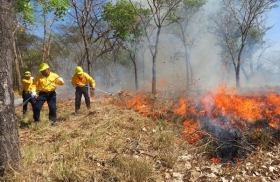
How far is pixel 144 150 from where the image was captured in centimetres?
467

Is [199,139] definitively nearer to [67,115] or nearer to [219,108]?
[219,108]

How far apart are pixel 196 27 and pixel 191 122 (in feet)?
70.5

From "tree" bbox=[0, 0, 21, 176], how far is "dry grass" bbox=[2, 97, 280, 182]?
12.3 inches

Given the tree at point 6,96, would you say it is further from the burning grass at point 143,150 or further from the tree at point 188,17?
the tree at point 188,17

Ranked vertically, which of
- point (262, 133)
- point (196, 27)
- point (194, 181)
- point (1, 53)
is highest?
point (196, 27)

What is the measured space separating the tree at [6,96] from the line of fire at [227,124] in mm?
3746

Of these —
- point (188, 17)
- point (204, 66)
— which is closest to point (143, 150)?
point (188, 17)

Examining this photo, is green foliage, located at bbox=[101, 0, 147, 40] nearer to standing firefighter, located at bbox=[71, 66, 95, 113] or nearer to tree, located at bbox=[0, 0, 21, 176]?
standing firefighter, located at bbox=[71, 66, 95, 113]

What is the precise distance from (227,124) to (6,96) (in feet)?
16.5

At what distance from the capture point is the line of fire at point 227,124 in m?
5.00

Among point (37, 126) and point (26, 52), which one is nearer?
point (37, 126)

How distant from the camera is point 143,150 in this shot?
4660 mm

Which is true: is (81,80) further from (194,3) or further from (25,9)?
(194,3)

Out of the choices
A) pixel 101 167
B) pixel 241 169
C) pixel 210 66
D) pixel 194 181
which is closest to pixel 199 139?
pixel 241 169
